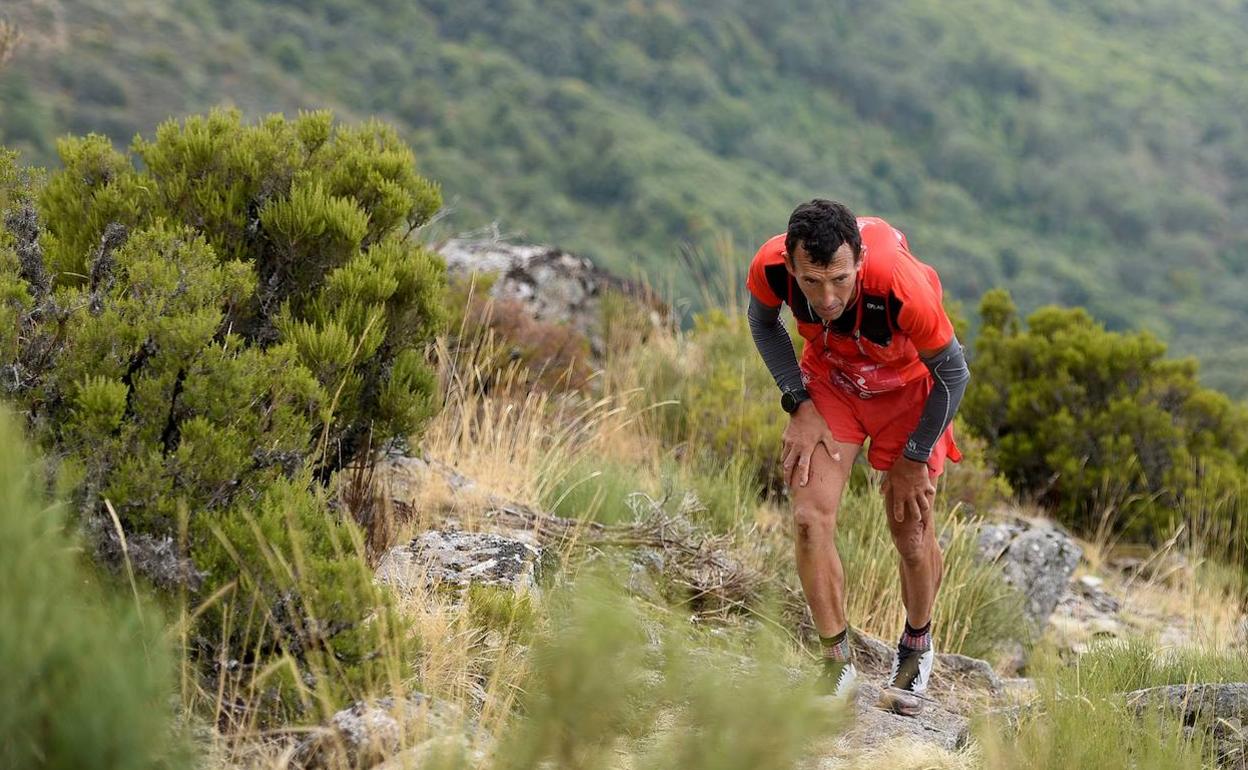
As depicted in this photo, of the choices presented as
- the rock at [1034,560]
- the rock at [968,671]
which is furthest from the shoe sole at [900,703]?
the rock at [1034,560]

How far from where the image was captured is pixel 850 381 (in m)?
4.67

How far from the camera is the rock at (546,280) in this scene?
10469 mm

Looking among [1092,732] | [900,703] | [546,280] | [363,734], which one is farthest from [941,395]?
[546,280]

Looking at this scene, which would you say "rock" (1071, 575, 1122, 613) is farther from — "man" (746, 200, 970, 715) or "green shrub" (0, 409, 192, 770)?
"green shrub" (0, 409, 192, 770)

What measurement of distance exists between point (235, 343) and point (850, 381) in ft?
6.92

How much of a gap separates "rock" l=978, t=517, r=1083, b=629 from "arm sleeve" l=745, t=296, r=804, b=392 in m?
2.63

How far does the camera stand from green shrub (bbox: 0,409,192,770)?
95.3 inches

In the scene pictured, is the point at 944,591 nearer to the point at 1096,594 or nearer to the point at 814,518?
the point at 814,518

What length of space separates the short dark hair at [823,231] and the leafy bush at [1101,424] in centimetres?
642

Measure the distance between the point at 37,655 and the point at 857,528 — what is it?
463 cm

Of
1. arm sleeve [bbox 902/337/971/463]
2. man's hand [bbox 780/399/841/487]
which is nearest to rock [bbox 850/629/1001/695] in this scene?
man's hand [bbox 780/399/841/487]

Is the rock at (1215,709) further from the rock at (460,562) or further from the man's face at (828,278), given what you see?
the rock at (460,562)

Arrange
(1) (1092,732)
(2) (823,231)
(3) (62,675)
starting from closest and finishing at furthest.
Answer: (3) (62,675)
(1) (1092,732)
(2) (823,231)

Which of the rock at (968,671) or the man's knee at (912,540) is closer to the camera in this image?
the man's knee at (912,540)
